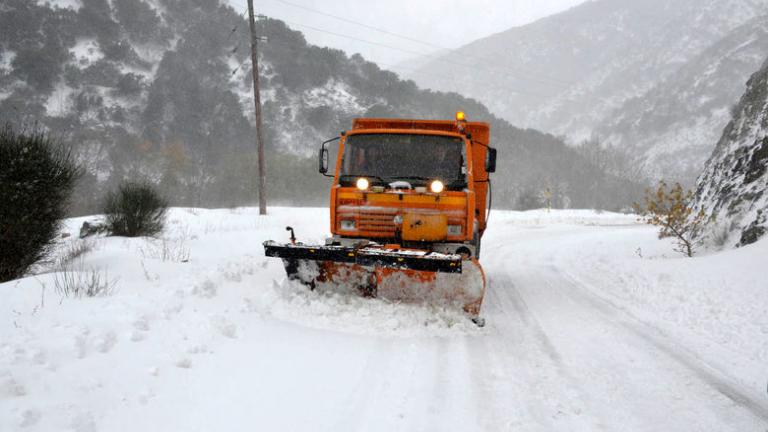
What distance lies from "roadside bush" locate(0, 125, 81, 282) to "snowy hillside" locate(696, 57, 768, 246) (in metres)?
11.9

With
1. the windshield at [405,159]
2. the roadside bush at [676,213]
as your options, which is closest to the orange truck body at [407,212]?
the windshield at [405,159]

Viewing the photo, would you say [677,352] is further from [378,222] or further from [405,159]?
[405,159]

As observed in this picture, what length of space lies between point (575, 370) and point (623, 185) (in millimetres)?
95681

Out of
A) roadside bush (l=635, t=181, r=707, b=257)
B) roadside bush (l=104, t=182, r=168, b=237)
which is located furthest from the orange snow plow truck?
roadside bush (l=104, t=182, r=168, b=237)

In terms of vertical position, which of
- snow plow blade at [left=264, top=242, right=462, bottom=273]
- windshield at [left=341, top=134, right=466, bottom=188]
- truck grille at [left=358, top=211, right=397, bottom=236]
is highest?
windshield at [left=341, top=134, right=466, bottom=188]

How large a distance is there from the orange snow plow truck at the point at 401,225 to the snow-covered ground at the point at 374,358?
0.30 meters

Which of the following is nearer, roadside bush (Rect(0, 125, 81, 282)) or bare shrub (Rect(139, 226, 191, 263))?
roadside bush (Rect(0, 125, 81, 282))

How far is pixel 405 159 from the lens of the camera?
246 inches

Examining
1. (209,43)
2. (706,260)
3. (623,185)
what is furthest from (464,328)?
(623,185)

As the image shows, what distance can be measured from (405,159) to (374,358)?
122 inches

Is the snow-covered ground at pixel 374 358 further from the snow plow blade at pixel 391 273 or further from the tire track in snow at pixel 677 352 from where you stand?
the snow plow blade at pixel 391 273

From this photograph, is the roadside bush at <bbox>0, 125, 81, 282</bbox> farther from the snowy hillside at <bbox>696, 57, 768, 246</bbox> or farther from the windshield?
the snowy hillside at <bbox>696, 57, 768, 246</bbox>

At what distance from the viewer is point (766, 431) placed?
2.91 metres

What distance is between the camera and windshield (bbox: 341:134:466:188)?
610 cm
